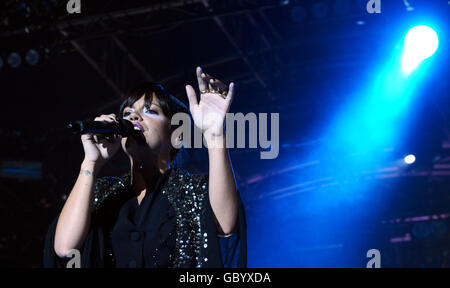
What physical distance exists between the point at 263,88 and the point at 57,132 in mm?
2393

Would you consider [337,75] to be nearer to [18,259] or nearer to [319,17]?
[319,17]

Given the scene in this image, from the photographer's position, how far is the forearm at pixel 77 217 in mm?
1607

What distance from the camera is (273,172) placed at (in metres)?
8.42

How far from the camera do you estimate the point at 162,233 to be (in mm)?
1688

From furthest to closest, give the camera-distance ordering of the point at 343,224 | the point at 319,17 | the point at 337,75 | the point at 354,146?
the point at 343,224, the point at 354,146, the point at 337,75, the point at 319,17

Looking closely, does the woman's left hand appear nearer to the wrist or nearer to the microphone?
the microphone

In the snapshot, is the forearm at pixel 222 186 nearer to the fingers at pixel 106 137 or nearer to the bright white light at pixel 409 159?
the fingers at pixel 106 137

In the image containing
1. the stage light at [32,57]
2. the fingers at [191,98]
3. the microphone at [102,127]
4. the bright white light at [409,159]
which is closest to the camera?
the microphone at [102,127]

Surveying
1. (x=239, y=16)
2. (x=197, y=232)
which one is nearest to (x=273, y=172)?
(x=239, y=16)

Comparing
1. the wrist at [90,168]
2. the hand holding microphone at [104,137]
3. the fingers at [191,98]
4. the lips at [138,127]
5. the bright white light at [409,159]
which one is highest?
the bright white light at [409,159]

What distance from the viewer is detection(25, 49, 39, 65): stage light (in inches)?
209

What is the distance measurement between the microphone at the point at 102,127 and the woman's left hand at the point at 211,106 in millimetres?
209

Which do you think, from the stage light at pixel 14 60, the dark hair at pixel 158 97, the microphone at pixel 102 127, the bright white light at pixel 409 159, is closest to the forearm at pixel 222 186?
the microphone at pixel 102 127
